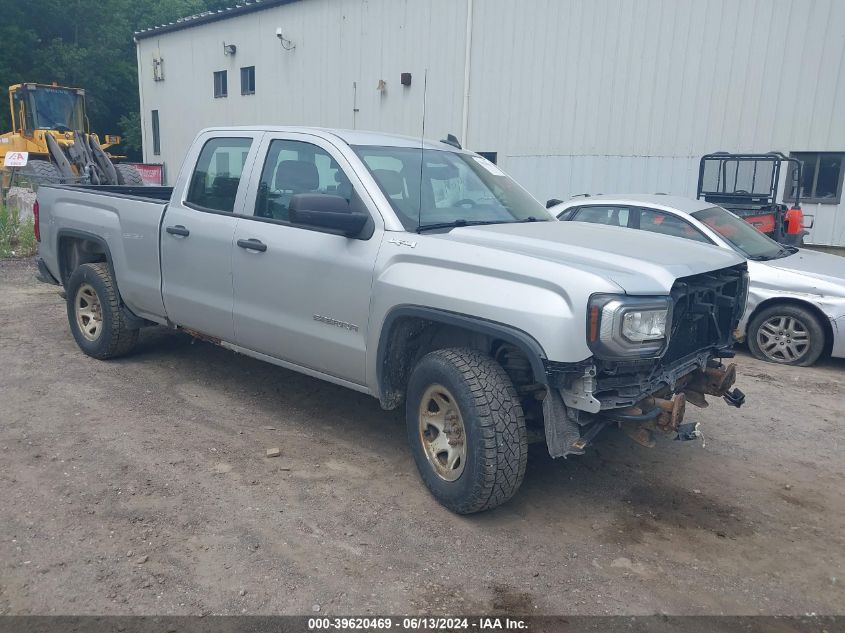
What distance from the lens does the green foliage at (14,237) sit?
11.8 metres

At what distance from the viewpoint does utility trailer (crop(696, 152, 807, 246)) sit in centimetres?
879

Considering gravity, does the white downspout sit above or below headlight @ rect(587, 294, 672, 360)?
above

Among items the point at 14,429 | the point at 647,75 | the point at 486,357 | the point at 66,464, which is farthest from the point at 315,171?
the point at 647,75

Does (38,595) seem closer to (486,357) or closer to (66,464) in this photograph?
(66,464)

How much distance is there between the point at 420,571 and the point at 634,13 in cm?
1331

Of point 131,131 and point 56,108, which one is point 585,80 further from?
point 131,131

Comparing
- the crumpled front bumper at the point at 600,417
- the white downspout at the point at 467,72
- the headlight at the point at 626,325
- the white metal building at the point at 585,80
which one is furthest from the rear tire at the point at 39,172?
the headlight at the point at 626,325

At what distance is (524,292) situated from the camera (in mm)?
3355

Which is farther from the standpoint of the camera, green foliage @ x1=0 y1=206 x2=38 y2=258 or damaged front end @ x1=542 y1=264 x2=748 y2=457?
green foliage @ x1=0 y1=206 x2=38 y2=258

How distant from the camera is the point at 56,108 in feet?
68.5

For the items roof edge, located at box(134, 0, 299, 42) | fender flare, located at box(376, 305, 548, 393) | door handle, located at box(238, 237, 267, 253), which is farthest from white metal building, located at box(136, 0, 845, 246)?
fender flare, located at box(376, 305, 548, 393)

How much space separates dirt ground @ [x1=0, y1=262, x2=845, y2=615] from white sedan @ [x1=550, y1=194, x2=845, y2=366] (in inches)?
51.5

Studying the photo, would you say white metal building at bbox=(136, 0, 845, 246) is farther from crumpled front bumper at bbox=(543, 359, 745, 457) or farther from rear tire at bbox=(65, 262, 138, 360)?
crumpled front bumper at bbox=(543, 359, 745, 457)

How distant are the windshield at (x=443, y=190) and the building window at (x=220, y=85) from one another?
21.7 metres
